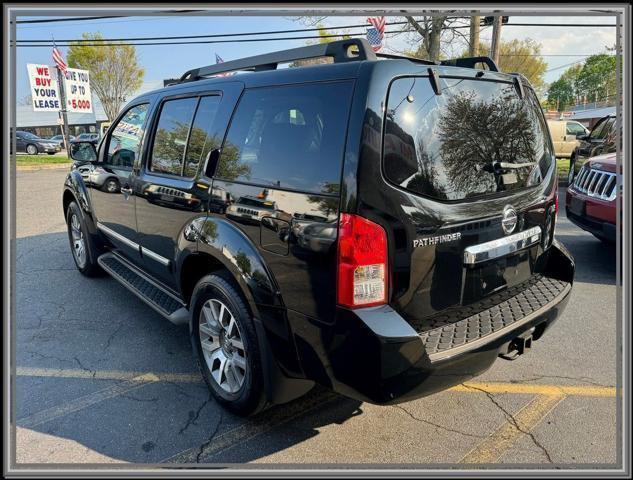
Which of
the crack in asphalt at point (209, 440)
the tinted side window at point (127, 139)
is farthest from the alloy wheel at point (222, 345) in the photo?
the tinted side window at point (127, 139)

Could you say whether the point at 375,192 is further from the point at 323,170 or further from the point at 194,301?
the point at 194,301

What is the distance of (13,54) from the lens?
2.83 meters

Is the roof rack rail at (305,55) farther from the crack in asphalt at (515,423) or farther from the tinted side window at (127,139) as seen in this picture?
the crack in asphalt at (515,423)

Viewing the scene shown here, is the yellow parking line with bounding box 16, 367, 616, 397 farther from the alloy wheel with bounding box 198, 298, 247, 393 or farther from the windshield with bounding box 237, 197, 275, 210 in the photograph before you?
the windshield with bounding box 237, 197, 275, 210

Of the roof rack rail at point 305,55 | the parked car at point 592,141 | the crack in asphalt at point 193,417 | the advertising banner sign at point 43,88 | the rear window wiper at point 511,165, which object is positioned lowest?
the crack in asphalt at point 193,417

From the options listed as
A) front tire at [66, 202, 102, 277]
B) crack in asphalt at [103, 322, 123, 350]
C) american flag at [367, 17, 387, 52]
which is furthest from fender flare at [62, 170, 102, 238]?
american flag at [367, 17, 387, 52]

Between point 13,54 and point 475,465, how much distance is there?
355 centimetres

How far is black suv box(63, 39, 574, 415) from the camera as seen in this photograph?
6.94ft

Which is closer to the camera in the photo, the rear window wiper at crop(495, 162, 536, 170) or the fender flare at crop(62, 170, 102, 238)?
the rear window wiper at crop(495, 162, 536, 170)

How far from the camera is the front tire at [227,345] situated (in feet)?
8.51

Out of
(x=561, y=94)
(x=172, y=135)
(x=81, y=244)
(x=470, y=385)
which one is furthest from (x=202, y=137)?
(x=561, y=94)

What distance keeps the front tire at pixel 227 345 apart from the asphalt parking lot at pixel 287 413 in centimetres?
18

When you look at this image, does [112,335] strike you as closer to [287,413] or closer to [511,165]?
[287,413]

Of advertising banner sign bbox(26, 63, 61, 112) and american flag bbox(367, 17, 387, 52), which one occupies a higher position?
advertising banner sign bbox(26, 63, 61, 112)
